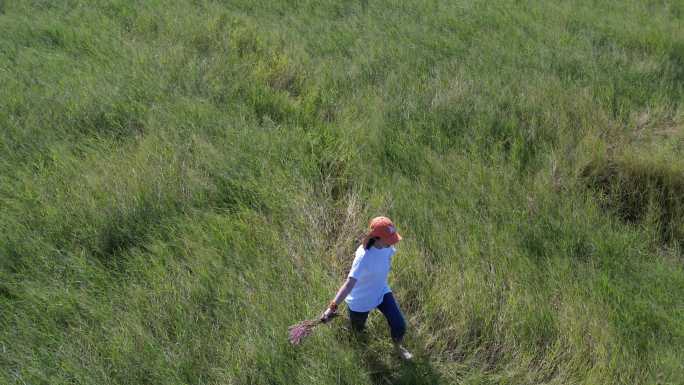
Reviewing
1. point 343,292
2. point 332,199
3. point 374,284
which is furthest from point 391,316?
point 332,199

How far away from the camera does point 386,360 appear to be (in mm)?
3529

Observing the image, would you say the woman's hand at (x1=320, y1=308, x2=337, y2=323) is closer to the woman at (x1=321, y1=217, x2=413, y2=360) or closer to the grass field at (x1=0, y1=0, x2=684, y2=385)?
the woman at (x1=321, y1=217, x2=413, y2=360)

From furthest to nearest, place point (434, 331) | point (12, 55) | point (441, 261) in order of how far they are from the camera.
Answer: point (12, 55)
point (441, 261)
point (434, 331)

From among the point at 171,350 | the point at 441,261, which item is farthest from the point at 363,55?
the point at 171,350

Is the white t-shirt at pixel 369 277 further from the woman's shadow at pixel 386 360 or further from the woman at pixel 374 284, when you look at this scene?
the woman's shadow at pixel 386 360

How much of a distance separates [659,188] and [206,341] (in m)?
3.86

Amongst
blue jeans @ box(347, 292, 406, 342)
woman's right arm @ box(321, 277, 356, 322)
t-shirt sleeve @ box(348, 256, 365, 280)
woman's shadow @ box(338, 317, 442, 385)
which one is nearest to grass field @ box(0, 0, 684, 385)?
woman's shadow @ box(338, 317, 442, 385)

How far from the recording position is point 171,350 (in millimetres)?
3430

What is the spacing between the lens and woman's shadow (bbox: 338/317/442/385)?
134 inches

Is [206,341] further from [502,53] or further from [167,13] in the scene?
[167,13]

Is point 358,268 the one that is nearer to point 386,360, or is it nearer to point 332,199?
point 386,360

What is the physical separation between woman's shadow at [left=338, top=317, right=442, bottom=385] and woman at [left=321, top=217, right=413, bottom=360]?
0.25 ft

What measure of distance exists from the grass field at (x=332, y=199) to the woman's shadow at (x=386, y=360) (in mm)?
15

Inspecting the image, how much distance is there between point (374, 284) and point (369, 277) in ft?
0.25
